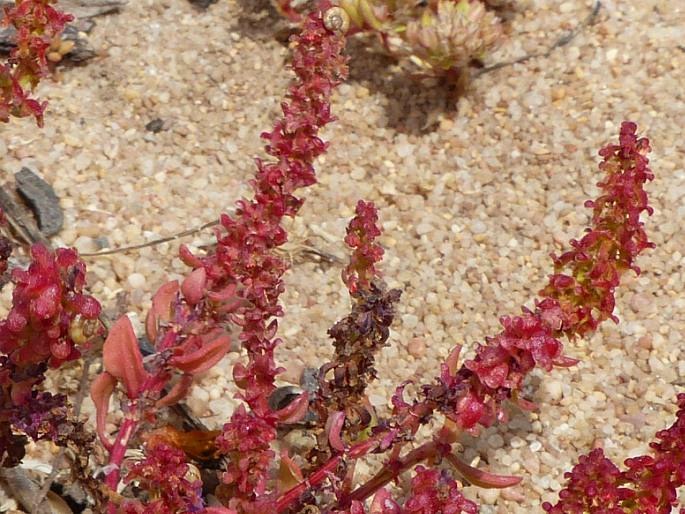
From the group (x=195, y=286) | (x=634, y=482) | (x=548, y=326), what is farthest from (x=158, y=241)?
(x=634, y=482)

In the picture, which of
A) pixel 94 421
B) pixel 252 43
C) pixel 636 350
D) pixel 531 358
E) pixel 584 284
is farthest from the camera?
pixel 252 43

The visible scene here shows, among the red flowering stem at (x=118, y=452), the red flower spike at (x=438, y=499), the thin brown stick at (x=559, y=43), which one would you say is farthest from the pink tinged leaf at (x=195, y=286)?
the thin brown stick at (x=559, y=43)

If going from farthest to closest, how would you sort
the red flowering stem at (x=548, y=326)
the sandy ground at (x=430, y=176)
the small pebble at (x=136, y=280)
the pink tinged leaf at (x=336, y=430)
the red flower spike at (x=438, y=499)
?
the small pebble at (x=136, y=280), the sandy ground at (x=430, y=176), the pink tinged leaf at (x=336, y=430), the red flowering stem at (x=548, y=326), the red flower spike at (x=438, y=499)

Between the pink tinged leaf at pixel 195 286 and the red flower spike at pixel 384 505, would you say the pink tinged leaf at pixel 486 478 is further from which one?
the pink tinged leaf at pixel 195 286

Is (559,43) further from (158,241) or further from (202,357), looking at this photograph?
(202,357)

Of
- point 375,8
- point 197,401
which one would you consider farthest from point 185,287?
point 375,8

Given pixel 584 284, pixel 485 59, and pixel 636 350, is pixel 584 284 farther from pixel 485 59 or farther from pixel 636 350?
pixel 485 59
